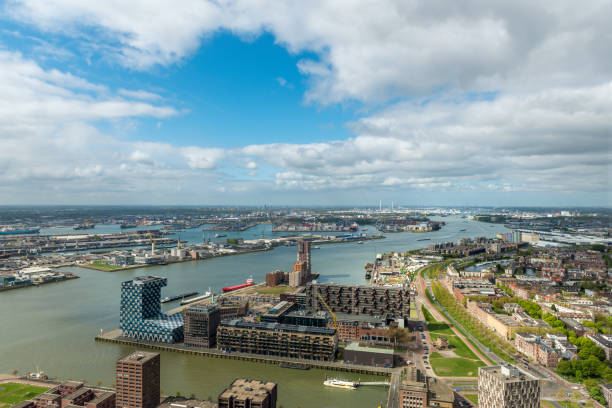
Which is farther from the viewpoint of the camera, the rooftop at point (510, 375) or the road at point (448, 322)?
the road at point (448, 322)

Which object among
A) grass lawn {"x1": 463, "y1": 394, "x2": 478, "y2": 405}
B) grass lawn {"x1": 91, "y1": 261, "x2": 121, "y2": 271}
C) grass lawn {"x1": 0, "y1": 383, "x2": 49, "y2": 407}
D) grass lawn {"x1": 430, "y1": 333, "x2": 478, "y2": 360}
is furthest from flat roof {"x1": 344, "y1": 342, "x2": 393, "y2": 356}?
grass lawn {"x1": 91, "y1": 261, "x2": 121, "y2": 271}

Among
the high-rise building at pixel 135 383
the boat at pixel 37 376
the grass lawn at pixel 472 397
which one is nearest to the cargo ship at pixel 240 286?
the boat at pixel 37 376

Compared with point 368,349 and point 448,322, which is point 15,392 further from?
point 448,322

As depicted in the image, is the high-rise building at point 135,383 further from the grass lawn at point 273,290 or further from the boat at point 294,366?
the grass lawn at point 273,290

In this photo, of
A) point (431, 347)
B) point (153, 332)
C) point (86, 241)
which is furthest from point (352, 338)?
point (86, 241)

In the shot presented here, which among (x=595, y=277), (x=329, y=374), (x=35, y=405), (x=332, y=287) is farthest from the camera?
(x=595, y=277)

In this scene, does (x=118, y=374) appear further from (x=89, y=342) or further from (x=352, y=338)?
(x=352, y=338)

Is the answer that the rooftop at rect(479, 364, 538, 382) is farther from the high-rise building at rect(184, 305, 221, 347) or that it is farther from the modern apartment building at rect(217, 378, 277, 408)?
the high-rise building at rect(184, 305, 221, 347)
